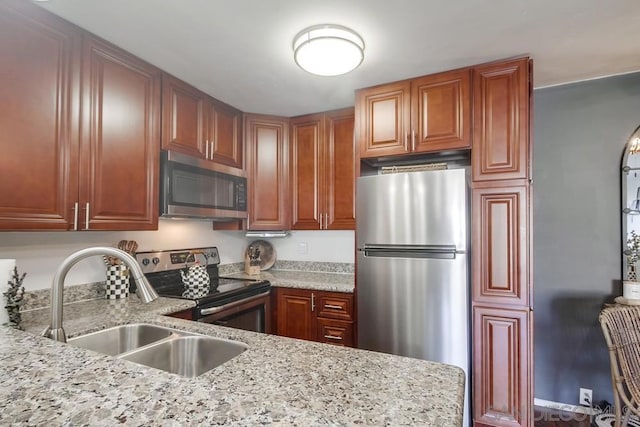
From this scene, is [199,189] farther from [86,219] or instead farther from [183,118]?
[86,219]

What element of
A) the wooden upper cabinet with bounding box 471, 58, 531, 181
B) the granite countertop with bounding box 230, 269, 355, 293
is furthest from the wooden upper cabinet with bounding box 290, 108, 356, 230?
the wooden upper cabinet with bounding box 471, 58, 531, 181

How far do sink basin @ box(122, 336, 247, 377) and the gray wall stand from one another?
2308 mm

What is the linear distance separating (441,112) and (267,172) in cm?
152

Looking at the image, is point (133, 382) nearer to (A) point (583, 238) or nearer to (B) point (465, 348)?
(B) point (465, 348)

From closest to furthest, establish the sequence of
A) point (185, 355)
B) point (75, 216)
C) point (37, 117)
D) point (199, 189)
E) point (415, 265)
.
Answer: point (185, 355) → point (37, 117) → point (75, 216) → point (415, 265) → point (199, 189)

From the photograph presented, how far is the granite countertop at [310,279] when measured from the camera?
2.40 m

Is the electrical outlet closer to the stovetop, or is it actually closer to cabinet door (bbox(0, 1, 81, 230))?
the stovetop

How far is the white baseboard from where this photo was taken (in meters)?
2.17

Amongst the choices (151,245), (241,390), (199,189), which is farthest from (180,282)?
(241,390)

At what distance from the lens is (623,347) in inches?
67.7

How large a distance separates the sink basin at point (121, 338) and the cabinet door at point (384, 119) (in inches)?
65.6

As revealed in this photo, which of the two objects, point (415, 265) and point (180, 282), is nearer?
point (415, 265)

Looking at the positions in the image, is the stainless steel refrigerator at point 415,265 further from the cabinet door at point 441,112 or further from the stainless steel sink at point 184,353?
the stainless steel sink at point 184,353

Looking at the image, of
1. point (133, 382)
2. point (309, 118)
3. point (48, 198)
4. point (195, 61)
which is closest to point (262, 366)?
point (133, 382)
